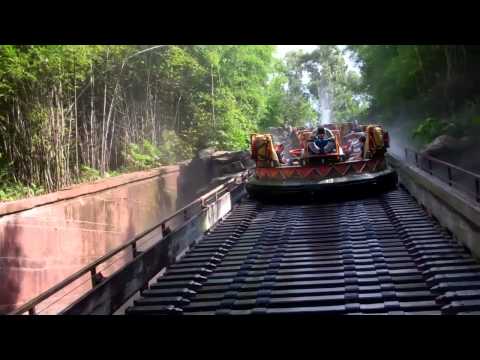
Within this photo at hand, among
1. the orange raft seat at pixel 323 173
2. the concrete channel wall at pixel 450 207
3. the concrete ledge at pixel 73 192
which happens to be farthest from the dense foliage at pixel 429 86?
the concrete ledge at pixel 73 192

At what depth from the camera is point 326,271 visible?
4461mm

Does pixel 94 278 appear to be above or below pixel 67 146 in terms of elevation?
below

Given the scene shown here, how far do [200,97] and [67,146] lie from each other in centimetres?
769

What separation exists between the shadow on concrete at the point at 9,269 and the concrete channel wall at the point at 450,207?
521cm

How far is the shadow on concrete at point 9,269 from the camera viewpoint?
5.94 meters

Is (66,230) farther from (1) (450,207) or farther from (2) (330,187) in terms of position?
(1) (450,207)

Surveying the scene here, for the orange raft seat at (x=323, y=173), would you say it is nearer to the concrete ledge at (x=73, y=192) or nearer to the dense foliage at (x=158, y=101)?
the concrete ledge at (x=73, y=192)

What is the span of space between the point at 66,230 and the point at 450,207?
5.31 m

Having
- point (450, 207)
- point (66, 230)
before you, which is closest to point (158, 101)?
point (66, 230)
